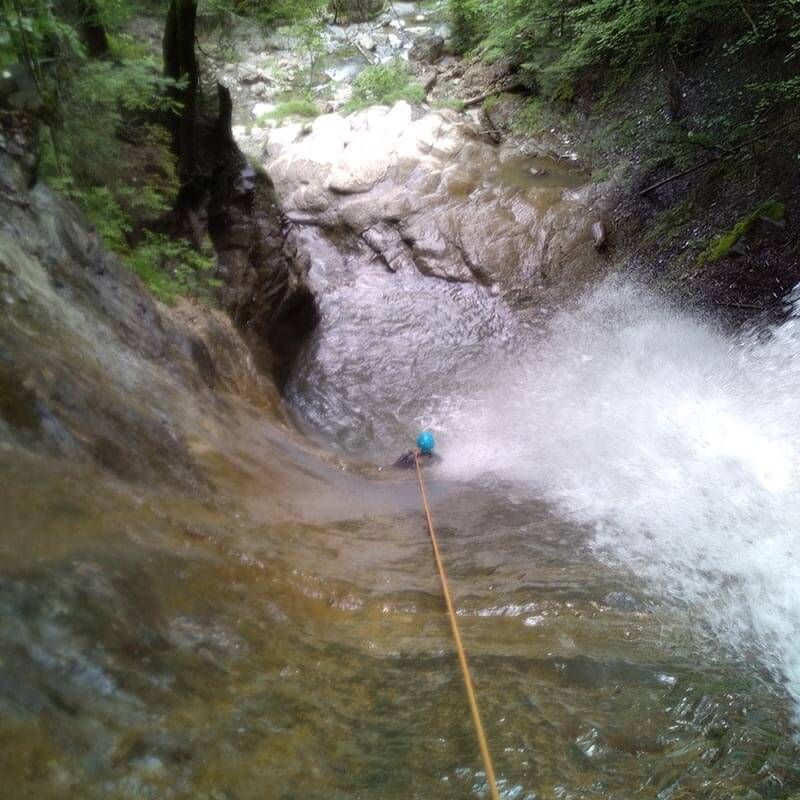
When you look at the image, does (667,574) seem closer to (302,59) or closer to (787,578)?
(787,578)

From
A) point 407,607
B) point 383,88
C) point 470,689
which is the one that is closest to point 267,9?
point 407,607

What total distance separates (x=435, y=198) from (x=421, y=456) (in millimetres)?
7477

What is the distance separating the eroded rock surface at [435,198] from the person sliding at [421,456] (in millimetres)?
4812

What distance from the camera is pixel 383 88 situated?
1686 centimetres

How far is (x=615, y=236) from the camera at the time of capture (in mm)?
11102

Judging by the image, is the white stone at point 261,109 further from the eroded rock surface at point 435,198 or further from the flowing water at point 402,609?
the flowing water at point 402,609

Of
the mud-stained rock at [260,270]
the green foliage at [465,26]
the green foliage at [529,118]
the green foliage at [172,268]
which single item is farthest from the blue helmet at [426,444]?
the green foliage at [465,26]

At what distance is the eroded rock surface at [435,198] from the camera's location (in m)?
11.5

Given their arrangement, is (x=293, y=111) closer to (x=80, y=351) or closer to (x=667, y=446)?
(x=667, y=446)

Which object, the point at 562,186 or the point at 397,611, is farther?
the point at 562,186

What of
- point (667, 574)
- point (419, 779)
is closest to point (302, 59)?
point (667, 574)

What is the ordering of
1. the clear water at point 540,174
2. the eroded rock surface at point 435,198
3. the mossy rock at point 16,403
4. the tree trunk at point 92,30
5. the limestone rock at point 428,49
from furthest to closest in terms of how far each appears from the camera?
1. the limestone rock at point 428,49
2. the clear water at point 540,174
3. the eroded rock surface at point 435,198
4. the tree trunk at point 92,30
5. the mossy rock at point 16,403

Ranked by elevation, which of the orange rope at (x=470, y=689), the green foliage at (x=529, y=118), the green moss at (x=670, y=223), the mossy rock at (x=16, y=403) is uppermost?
the green foliage at (x=529, y=118)

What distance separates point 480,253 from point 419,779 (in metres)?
10.5
